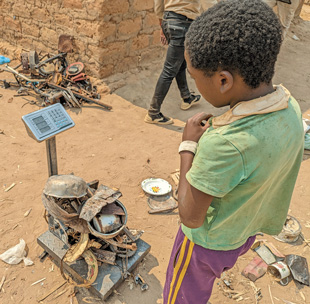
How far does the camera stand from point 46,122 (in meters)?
2.15

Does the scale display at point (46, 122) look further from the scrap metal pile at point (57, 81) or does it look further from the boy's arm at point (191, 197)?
the scrap metal pile at point (57, 81)

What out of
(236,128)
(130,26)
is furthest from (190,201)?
(130,26)

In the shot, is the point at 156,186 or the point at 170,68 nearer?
the point at 156,186

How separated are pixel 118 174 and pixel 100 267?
4.78 ft

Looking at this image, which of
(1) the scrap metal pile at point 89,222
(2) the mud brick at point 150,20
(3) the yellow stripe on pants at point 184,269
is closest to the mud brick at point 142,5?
(2) the mud brick at point 150,20

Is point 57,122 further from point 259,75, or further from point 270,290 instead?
point 270,290

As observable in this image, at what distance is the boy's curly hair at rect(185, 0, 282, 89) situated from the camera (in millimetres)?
1060

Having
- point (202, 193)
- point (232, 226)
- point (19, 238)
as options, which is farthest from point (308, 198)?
point (19, 238)

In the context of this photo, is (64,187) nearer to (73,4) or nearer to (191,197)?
(191,197)

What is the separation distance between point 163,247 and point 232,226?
4.96 ft

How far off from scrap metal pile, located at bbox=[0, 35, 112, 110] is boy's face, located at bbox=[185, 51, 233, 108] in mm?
3896

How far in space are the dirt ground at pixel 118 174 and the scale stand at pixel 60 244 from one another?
133 mm

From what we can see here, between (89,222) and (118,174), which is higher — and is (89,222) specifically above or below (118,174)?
above

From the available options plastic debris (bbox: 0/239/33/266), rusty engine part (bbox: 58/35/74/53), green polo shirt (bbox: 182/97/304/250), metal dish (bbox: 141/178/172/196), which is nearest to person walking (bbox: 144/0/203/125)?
metal dish (bbox: 141/178/172/196)
